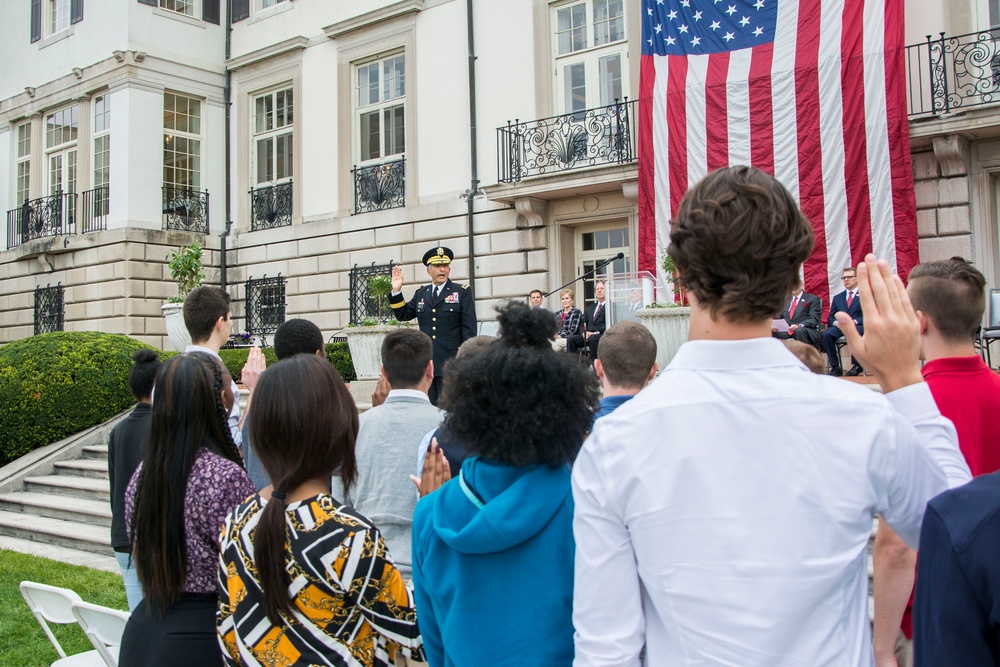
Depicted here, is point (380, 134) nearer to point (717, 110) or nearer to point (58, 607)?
point (717, 110)

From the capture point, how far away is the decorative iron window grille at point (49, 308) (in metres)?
20.9

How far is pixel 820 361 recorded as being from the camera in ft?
12.8

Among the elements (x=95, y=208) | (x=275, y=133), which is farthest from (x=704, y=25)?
(x=95, y=208)

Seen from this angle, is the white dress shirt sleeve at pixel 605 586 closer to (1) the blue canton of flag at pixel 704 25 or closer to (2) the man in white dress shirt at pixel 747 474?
(2) the man in white dress shirt at pixel 747 474

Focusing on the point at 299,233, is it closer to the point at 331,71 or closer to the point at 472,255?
the point at 331,71

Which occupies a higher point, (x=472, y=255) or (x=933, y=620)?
(x=472, y=255)

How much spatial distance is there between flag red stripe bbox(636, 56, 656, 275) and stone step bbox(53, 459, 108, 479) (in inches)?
320

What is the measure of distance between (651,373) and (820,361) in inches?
41.9

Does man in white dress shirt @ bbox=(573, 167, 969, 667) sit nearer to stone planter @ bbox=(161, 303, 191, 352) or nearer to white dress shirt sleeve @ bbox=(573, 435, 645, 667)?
white dress shirt sleeve @ bbox=(573, 435, 645, 667)

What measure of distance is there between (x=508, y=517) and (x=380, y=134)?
56.2ft

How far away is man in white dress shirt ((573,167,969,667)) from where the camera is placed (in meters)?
1.50

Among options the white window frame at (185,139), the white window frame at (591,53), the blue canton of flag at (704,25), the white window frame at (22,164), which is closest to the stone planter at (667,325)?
the blue canton of flag at (704,25)

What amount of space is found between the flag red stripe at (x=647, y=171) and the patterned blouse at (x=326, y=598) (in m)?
11.2

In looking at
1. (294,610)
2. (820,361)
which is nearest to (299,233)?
(820,361)
